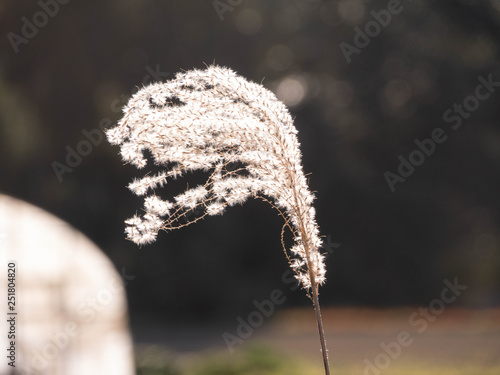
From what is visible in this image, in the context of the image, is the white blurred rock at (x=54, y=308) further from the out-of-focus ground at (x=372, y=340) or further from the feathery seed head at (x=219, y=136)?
the feathery seed head at (x=219, y=136)

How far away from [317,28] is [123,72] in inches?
108

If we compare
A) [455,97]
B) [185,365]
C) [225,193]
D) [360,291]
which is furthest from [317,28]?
[225,193]

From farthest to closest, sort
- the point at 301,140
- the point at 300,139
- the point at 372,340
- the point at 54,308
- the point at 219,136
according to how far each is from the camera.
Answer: the point at 301,140
the point at 300,139
the point at 372,340
the point at 54,308
the point at 219,136

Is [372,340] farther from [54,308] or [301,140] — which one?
[54,308]

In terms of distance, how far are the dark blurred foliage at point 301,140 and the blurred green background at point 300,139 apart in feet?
0.06

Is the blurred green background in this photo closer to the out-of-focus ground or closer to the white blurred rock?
the out-of-focus ground

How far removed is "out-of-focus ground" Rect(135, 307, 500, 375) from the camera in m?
4.65

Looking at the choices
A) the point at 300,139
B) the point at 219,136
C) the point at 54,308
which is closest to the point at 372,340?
the point at 300,139

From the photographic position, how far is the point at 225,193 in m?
1.39

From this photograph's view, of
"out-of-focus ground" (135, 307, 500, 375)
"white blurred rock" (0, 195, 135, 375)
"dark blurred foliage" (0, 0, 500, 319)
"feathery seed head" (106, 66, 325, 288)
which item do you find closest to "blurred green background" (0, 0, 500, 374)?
"dark blurred foliage" (0, 0, 500, 319)

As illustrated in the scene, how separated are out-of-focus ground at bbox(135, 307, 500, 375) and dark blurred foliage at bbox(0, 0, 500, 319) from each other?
1.24 ft

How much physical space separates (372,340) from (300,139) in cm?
273

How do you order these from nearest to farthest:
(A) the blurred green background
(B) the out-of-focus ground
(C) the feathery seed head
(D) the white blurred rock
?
(C) the feathery seed head < (D) the white blurred rock < (B) the out-of-focus ground < (A) the blurred green background

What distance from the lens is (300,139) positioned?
293 inches
